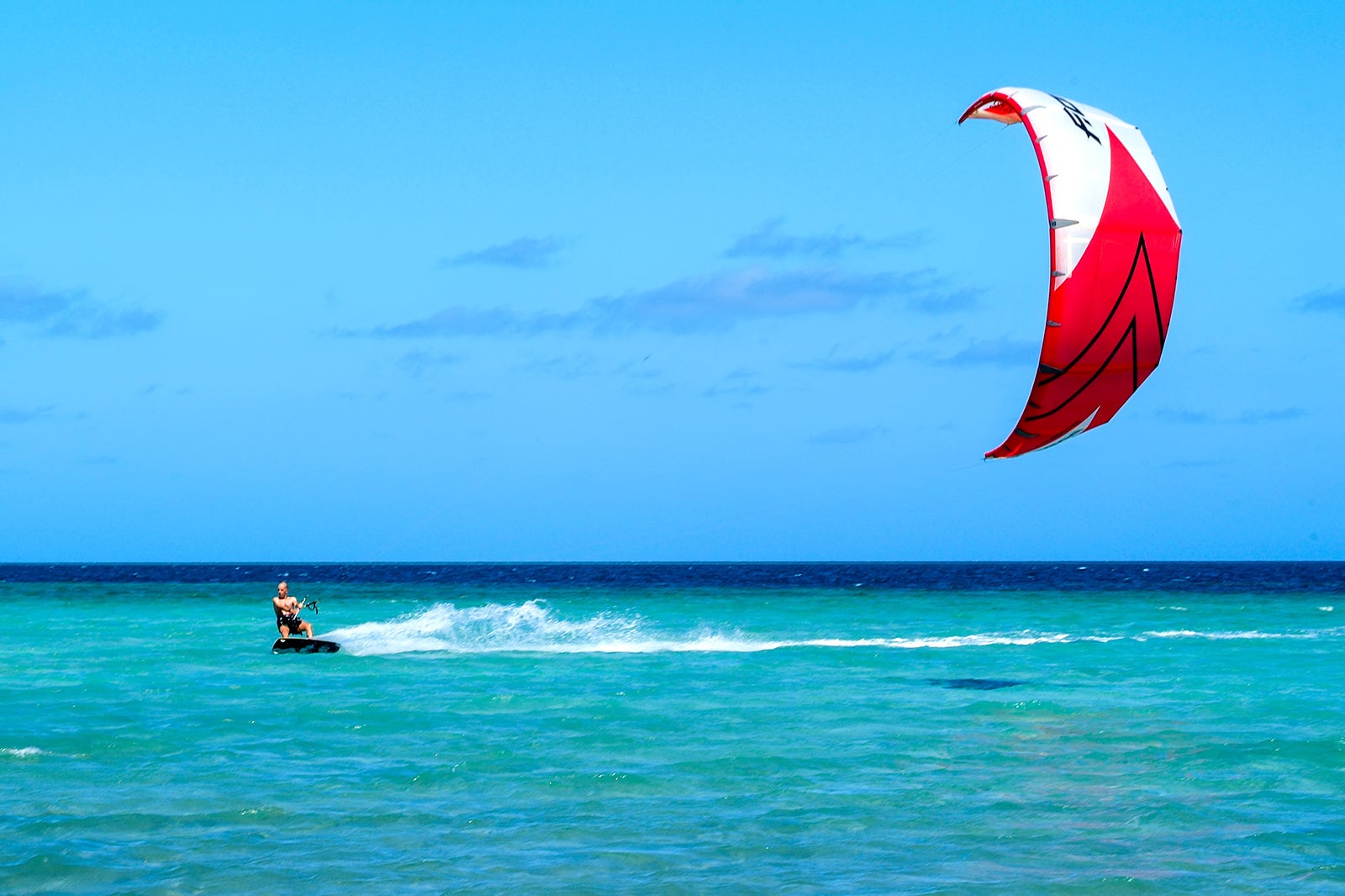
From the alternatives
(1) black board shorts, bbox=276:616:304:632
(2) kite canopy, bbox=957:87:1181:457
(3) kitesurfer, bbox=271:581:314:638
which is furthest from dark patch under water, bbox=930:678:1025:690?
(1) black board shorts, bbox=276:616:304:632

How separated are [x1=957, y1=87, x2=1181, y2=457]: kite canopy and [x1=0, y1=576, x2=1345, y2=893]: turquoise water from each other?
128 inches

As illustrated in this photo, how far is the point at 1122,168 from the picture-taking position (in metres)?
10.9

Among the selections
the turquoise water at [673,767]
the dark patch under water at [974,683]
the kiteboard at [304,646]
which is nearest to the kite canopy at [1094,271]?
the turquoise water at [673,767]

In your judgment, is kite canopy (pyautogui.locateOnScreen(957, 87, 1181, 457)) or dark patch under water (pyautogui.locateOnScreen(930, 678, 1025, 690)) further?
dark patch under water (pyautogui.locateOnScreen(930, 678, 1025, 690))

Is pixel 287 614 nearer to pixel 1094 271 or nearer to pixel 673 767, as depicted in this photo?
pixel 673 767

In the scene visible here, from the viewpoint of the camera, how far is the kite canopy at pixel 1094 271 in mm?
10359

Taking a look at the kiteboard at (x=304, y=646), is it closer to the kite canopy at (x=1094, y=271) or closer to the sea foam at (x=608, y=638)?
the sea foam at (x=608, y=638)

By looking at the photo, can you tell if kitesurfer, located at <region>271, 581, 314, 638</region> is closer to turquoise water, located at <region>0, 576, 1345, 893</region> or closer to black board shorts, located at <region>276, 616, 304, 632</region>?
black board shorts, located at <region>276, 616, 304, 632</region>

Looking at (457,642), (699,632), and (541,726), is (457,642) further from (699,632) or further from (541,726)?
(541,726)

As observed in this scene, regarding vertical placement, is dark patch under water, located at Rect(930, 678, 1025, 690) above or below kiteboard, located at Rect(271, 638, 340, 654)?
below

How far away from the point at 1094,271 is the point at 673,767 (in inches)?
227

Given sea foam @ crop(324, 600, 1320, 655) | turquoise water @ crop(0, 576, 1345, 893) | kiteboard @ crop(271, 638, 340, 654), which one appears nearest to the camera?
turquoise water @ crop(0, 576, 1345, 893)

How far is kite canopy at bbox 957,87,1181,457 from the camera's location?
10.4 meters

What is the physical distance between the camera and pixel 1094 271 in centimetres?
1045
